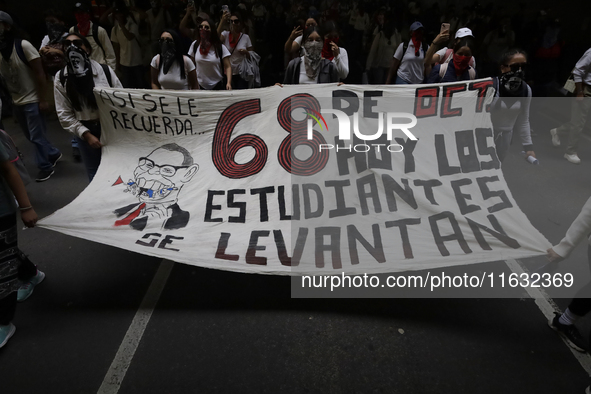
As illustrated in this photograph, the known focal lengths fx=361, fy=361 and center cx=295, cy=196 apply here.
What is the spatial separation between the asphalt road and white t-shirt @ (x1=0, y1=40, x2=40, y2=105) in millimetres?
2677

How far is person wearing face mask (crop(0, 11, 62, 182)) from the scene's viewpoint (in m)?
4.70

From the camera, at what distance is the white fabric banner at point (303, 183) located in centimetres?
300

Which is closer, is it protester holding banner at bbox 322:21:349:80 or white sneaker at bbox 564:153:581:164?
protester holding banner at bbox 322:21:349:80

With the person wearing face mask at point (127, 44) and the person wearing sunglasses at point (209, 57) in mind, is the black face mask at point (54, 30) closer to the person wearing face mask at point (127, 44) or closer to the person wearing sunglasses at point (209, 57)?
the person wearing face mask at point (127, 44)

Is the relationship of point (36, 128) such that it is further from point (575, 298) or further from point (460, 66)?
point (575, 298)

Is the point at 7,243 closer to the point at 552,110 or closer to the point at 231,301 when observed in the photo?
the point at 231,301

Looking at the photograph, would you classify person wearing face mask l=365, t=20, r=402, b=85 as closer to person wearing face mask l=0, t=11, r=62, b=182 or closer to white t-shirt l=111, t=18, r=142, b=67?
white t-shirt l=111, t=18, r=142, b=67

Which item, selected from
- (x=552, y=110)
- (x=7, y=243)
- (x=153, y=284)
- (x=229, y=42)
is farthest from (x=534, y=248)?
(x=552, y=110)

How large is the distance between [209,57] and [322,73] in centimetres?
180

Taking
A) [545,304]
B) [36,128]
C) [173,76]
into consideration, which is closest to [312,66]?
[173,76]

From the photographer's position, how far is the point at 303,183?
3.38 m

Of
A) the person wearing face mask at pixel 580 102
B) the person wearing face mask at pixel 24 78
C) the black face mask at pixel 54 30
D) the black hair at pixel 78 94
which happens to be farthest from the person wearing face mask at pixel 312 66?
the black face mask at pixel 54 30

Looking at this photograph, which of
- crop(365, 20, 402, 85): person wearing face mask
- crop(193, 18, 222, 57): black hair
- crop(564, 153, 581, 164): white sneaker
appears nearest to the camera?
crop(193, 18, 222, 57): black hair

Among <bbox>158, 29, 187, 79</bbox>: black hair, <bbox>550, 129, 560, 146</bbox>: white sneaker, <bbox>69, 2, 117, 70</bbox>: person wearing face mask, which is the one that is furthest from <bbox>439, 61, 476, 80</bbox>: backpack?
<bbox>69, 2, 117, 70</bbox>: person wearing face mask
